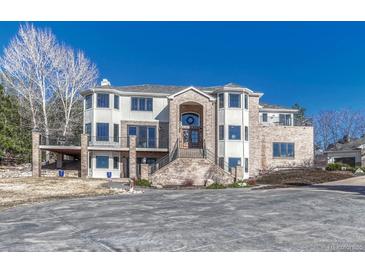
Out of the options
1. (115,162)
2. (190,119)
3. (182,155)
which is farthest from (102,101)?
(182,155)

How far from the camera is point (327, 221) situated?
37.1ft

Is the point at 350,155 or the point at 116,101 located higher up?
the point at 116,101

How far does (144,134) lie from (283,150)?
13.9 m

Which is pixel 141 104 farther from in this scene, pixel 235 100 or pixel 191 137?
pixel 235 100

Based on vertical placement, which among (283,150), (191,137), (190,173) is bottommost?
(190,173)

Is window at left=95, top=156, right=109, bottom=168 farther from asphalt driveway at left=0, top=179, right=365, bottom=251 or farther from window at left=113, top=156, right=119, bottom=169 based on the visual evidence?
asphalt driveway at left=0, top=179, right=365, bottom=251

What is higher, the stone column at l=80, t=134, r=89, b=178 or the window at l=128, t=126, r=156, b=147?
the window at l=128, t=126, r=156, b=147

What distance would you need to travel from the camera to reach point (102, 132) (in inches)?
1280

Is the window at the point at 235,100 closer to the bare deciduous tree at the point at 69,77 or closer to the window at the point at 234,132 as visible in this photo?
the window at the point at 234,132

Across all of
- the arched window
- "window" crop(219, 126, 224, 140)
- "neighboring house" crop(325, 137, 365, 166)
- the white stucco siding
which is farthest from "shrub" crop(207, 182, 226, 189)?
"neighboring house" crop(325, 137, 365, 166)

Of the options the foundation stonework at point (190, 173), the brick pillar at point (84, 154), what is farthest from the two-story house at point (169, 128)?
the foundation stonework at point (190, 173)

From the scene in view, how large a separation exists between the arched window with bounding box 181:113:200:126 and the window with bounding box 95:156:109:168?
8113mm

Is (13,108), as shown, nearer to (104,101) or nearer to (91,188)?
(104,101)

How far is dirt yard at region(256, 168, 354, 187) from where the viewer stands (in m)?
27.2
